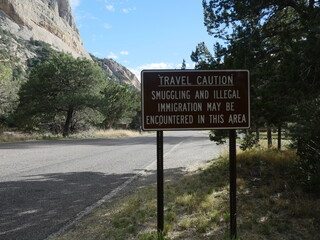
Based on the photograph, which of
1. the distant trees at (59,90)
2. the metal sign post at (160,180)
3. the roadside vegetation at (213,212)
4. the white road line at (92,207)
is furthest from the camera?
the distant trees at (59,90)

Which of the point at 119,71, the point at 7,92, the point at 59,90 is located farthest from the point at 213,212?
the point at 119,71

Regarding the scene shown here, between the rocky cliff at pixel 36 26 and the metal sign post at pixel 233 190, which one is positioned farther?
the rocky cliff at pixel 36 26

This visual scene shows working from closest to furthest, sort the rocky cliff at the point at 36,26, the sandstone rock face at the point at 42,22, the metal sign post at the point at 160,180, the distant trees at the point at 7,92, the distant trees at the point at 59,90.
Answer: the metal sign post at the point at 160,180, the distant trees at the point at 7,92, the distant trees at the point at 59,90, the rocky cliff at the point at 36,26, the sandstone rock face at the point at 42,22

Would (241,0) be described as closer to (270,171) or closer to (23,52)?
(270,171)

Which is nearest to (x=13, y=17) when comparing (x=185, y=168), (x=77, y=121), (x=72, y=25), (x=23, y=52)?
(x=23, y=52)

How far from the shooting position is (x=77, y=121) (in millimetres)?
31734

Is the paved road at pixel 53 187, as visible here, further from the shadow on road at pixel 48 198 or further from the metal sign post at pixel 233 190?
the metal sign post at pixel 233 190

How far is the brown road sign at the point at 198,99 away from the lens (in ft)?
12.2

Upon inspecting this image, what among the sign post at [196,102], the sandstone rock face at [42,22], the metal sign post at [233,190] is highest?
the sandstone rock face at [42,22]

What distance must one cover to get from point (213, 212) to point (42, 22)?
144 metres

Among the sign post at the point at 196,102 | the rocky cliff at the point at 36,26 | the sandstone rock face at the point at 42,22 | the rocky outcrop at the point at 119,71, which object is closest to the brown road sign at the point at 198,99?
the sign post at the point at 196,102

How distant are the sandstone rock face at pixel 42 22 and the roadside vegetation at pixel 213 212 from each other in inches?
4419

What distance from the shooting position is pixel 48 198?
5.74m

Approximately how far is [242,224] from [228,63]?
3973 millimetres
